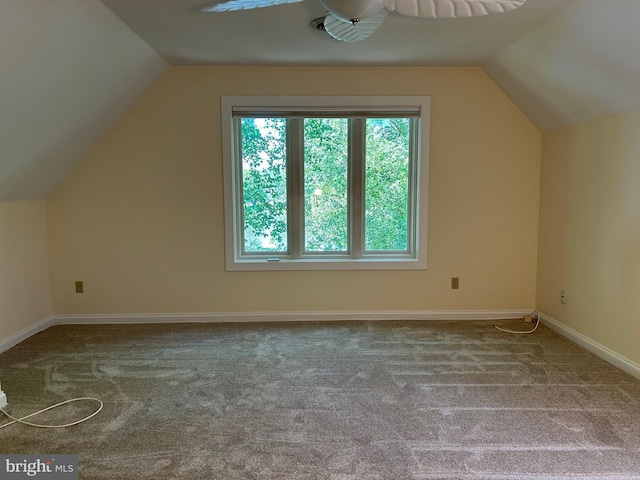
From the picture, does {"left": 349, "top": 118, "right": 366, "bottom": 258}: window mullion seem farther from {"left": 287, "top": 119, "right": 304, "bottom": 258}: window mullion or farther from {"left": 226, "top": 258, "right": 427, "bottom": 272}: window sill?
{"left": 287, "top": 119, "right": 304, "bottom": 258}: window mullion

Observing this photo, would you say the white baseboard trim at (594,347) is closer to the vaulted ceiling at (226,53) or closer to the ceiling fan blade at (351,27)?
the vaulted ceiling at (226,53)

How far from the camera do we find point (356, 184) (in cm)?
356

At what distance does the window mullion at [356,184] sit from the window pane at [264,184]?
2.01 ft

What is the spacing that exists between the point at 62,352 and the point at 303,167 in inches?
94.7

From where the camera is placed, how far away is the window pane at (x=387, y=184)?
3545 mm

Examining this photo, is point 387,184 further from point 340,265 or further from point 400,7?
point 400,7

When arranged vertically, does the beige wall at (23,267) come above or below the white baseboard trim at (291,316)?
above

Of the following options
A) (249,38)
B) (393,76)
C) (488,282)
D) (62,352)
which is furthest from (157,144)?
(488,282)

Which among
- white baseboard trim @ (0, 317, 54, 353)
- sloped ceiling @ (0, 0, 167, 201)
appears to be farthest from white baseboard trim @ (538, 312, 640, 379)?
white baseboard trim @ (0, 317, 54, 353)

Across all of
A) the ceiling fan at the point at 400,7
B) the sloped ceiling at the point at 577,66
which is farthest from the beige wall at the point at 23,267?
the sloped ceiling at the point at 577,66

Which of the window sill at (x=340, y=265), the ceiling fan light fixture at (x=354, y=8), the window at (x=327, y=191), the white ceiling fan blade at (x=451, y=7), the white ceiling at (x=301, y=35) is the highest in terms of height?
the white ceiling at (x=301, y=35)

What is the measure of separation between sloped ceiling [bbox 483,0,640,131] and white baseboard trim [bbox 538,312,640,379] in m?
1.61

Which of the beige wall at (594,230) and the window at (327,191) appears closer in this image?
the beige wall at (594,230)

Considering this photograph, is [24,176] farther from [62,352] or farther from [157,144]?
[62,352]
